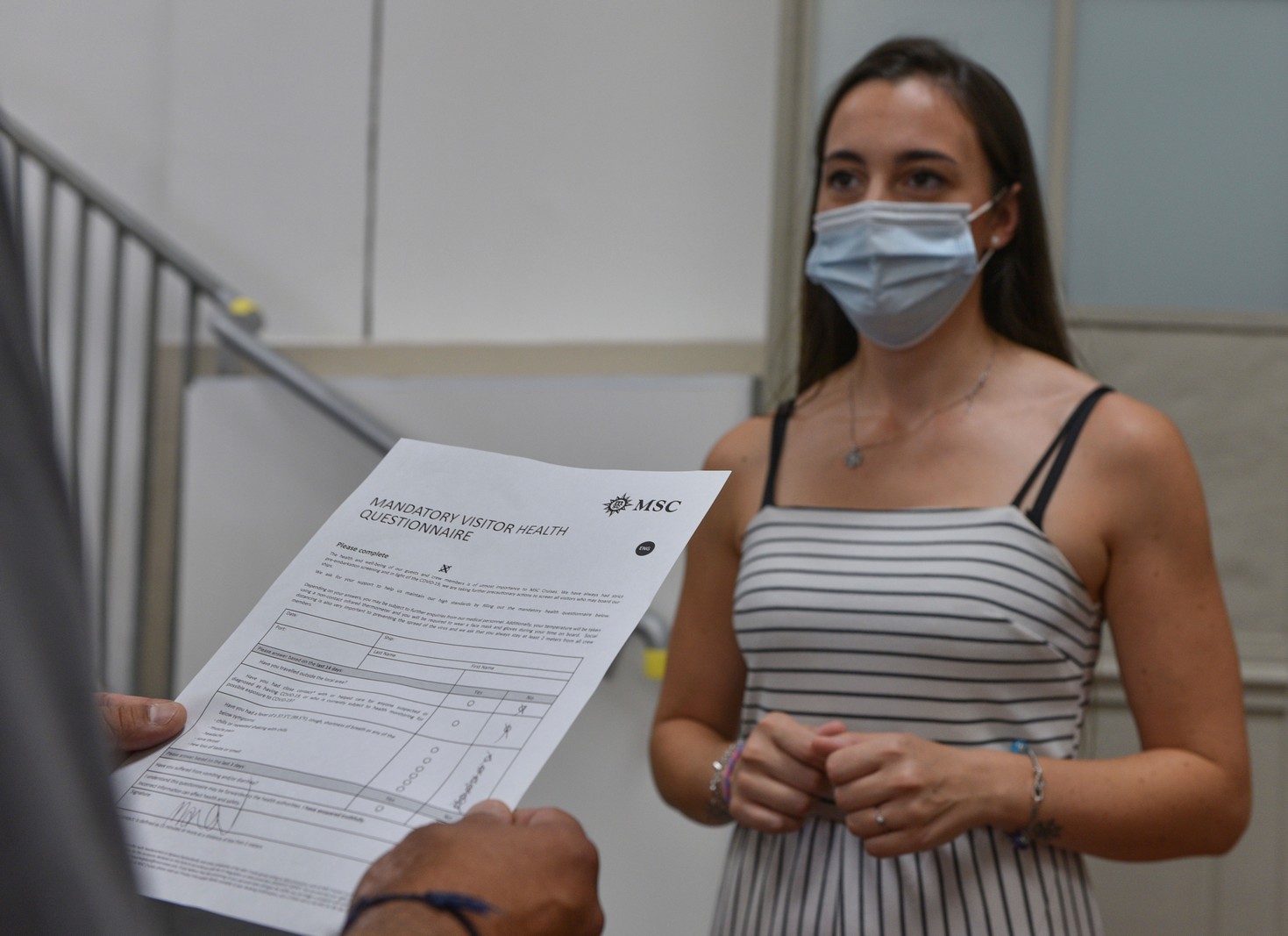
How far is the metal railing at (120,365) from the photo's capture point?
228 centimetres

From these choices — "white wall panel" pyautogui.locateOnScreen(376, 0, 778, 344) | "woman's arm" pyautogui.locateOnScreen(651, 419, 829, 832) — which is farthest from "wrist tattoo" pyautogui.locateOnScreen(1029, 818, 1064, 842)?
"white wall panel" pyautogui.locateOnScreen(376, 0, 778, 344)

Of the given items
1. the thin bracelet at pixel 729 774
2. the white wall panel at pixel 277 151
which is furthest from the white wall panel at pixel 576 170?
the thin bracelet at pixel 729 774

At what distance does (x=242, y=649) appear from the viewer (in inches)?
25.0

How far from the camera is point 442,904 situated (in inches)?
18.1

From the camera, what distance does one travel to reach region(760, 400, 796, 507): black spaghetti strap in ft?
4.00

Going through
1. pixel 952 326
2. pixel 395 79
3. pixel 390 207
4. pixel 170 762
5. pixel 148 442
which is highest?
pixel 395 79

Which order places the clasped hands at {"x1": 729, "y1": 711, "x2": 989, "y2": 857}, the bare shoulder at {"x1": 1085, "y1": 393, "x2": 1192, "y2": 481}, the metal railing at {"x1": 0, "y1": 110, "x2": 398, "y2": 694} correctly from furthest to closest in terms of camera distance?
the metal railing at {"x1": 0, "y1": 110, "x2": 398, "y2": 694} < the bare shoulder at {"x1": 1085, "y1": 393, "x2": 1192, "y2": 481} < the clasped hands at {"x1": 729, "y1": 711, "x2": 989, "y2": 857}

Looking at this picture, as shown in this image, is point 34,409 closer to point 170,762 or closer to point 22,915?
point 22,915

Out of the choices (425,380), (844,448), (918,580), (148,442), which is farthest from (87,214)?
(918,580)

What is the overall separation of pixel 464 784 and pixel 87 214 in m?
2.20

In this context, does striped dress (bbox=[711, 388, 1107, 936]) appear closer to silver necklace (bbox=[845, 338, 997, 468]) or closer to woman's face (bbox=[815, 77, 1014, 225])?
silver necklace (bbox=[845, 338, 997, 468])

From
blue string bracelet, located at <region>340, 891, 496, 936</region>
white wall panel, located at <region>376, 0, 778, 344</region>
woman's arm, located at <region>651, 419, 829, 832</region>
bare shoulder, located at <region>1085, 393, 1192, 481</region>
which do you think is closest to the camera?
A: blue string bracelet, located at <region>340, 891, 496, 936</region>

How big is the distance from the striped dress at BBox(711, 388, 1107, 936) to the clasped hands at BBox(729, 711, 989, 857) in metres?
0.08
